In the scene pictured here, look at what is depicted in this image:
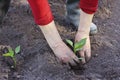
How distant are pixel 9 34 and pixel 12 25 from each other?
0.09 metres

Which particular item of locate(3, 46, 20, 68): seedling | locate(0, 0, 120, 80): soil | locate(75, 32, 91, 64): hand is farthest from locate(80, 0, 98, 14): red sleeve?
locate(3, 46, 20, 68): seedling

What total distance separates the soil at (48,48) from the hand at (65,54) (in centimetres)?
4

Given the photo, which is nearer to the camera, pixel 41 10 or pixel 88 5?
pixel 41 10

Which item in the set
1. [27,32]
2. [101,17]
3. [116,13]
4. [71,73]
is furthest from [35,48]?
[116,13]

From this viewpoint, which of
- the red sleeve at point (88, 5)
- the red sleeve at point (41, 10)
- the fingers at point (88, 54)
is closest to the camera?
the red sleeve at point (41, 10)

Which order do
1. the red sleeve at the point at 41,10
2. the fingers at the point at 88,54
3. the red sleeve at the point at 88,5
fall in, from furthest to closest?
1. the fingers at the point at 88,54
2. the red sleeve at the point at 88,5
3. the red sleeve at the point at 41,10

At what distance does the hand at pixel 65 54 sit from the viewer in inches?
67.7

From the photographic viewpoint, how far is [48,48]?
186 centimetres

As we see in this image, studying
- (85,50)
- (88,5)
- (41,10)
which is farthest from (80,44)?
(41,10)

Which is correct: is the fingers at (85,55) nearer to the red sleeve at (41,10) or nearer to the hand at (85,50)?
the hand at (85,50)

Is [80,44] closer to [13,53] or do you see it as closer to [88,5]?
[88,5]

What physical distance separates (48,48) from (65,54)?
0.54 feet

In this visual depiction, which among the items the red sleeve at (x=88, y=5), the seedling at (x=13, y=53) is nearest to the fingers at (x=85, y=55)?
the red sleeve at (x=88, y=5)

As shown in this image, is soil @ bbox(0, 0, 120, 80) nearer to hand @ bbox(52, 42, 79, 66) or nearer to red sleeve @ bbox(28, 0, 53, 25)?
hand @ bbox(52, 42, 79, 66)
